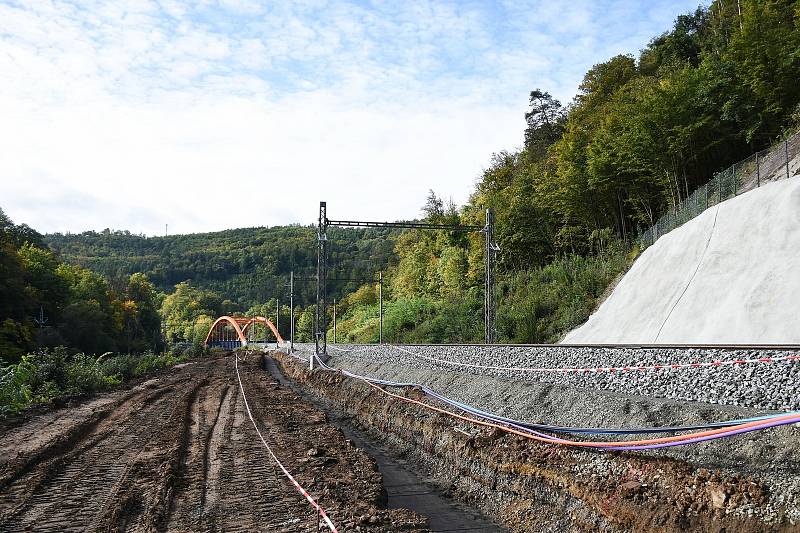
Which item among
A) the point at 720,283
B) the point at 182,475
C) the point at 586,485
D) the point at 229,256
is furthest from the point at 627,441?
the point at 229,256

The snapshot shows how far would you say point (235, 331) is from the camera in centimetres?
11900

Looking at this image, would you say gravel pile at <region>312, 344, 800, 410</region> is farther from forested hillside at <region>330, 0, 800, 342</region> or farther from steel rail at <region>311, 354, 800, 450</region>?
forested hillside at <region>330, 0, 800, 342</region>

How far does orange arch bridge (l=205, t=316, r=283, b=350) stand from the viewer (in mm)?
104500

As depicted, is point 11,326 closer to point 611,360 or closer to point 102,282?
point 102,282

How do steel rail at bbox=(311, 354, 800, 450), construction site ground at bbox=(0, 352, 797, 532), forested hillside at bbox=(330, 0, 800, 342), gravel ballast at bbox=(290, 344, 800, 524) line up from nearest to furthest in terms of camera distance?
steel rail at bbox=(311, 354, 800, 450)
gravel ballast at bbox=(290, 344, 800, 524)
construction site ground at bbox=(0, 352, 797, 532)
forested hillside at bbox=(330, 0, 800, 342)

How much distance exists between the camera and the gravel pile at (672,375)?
792 cm

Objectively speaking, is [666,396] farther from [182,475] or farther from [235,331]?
[235,331]

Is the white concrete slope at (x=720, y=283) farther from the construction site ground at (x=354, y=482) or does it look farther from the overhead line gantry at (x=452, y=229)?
the construction site ground at (x=354, y=482)

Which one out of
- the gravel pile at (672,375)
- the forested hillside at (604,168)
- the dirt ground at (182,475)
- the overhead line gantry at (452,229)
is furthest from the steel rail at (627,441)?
the forested hillside at (604,168)

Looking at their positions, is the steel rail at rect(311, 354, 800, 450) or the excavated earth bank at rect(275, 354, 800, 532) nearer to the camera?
the excavated earth bank at rect(275, 354, 800, 532)

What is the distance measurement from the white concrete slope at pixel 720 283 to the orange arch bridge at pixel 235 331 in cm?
7860

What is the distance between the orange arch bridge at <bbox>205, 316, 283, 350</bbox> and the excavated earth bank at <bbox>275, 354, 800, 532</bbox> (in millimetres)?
86782

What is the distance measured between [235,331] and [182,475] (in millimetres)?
114671

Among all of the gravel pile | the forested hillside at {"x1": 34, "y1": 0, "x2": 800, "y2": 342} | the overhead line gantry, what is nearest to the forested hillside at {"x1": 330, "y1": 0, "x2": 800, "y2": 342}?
the forested hillside at {"x1": 34, "y1": 0, "x2": 800, "y2": 342}
